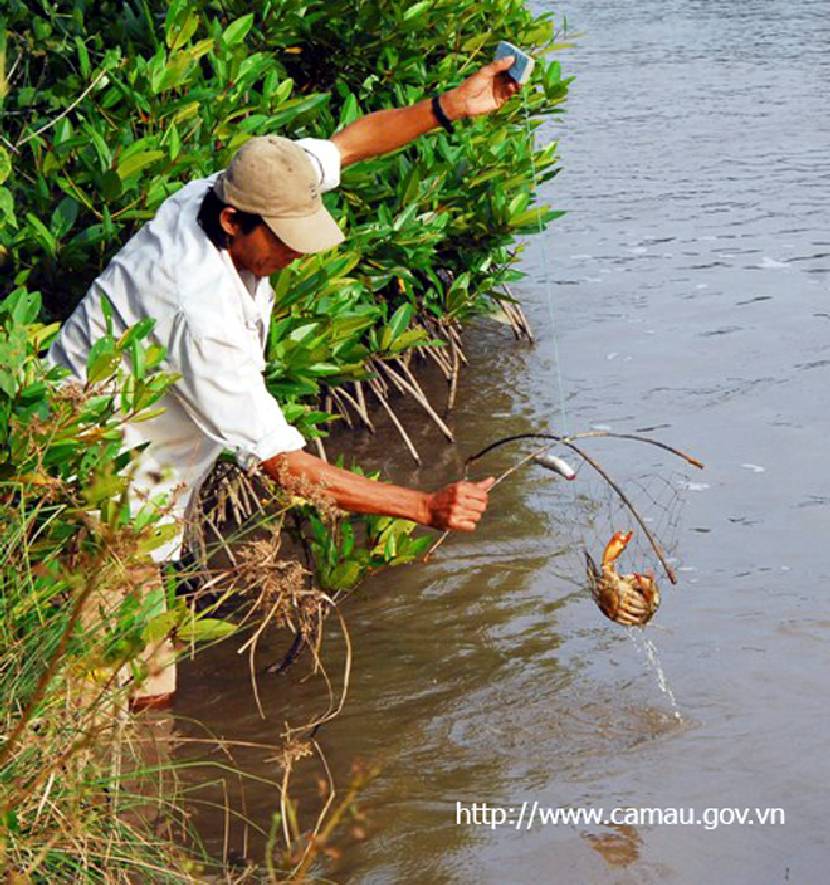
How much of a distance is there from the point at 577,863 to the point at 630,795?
35 centimetres

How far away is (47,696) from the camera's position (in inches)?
134

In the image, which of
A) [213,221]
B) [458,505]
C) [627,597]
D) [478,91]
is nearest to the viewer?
[458,505]

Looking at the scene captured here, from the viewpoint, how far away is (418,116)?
5.41 meters

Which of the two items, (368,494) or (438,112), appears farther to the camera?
(438,112)

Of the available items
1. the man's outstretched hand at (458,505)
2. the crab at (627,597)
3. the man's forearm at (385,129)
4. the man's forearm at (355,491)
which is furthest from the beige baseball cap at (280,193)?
the crab at (627,597)

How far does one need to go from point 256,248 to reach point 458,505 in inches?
36.4

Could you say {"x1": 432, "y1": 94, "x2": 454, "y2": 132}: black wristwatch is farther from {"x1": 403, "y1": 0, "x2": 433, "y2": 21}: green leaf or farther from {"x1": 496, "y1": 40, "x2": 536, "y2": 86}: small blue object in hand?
{"x1": 403, "y1": 0, "x2": 433, "y2": 21}: green leaf

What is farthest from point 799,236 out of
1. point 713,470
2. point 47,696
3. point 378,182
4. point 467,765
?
point 47,696

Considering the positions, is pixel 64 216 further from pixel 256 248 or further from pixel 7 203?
pixel 256 248

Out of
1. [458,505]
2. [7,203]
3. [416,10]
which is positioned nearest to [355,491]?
[458,505]

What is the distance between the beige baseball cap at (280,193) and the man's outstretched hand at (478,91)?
126 cm

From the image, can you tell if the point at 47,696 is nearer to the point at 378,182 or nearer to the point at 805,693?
the point at 805,693

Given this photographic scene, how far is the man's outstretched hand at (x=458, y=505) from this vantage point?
406 centimetres

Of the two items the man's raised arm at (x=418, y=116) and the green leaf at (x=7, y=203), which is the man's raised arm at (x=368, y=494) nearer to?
the green leaf at (x=7, y=203)
